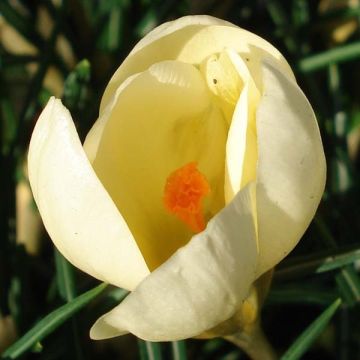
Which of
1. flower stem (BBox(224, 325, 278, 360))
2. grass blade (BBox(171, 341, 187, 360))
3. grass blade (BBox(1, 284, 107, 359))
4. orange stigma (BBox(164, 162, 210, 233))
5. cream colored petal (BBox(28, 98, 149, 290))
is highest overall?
cream colored petal (BBox(28, 98, 149, 290))

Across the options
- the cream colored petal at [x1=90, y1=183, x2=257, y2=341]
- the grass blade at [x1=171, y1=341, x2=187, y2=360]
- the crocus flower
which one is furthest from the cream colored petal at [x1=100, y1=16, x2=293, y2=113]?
the grass blade at [x1=171, y1=341, x2=187, y2=360]

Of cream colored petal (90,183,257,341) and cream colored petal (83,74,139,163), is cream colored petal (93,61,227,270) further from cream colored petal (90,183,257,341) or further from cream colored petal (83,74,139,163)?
cream colored petal (90,183,257,341)

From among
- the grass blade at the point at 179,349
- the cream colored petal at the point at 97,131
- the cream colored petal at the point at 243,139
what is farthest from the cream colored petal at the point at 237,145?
the grass blade at the point at 179,349

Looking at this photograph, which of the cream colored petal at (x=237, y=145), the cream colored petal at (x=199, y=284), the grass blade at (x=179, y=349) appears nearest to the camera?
the cream colored petal at (x=199, y=284)

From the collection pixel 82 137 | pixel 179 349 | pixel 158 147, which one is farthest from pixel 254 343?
pixel 82 137

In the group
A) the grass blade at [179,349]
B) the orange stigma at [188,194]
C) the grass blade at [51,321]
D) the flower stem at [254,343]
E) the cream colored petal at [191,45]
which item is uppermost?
the cream colored petal at [191,45]

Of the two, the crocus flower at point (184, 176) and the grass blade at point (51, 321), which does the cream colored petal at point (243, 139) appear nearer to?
the crocus flower at point (184, 176)

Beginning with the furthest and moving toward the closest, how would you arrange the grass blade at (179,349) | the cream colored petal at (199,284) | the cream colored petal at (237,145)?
the grass blade at (179,349), the cream colored petal at (237,145), the cream colored petal at (199,284)

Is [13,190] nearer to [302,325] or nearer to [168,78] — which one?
[168,78]
